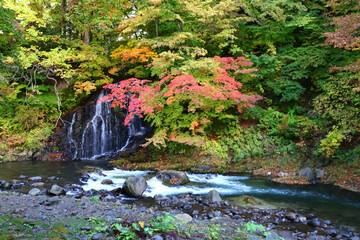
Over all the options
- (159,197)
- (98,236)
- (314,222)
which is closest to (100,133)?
(159,197)

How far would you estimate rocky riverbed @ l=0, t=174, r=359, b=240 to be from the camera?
3621mm

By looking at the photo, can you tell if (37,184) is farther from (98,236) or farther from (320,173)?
(320,173)

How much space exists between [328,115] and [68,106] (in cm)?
1496

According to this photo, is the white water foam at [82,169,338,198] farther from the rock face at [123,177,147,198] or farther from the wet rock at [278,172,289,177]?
the wet rock at [278,172,289,177]

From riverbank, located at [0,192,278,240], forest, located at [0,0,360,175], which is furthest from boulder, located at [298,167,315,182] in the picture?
riverbank, located at [0,192,278,240]

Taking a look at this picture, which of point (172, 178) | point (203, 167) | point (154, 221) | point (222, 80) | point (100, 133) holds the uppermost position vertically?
point (222, 80)

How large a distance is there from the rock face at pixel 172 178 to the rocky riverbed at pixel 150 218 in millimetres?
1378

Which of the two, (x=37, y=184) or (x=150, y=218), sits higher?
(x=150, y=218)

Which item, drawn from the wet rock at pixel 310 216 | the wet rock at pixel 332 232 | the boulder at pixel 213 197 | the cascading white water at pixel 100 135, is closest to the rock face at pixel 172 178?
the boulder at pixel 213 197

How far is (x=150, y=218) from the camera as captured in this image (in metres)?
4.64

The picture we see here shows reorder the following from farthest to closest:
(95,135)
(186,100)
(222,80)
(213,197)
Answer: (95,135) → (186,100) → (222,80) → (213,197)

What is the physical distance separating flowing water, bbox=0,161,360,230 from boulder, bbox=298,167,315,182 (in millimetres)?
444

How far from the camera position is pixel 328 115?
33.4ft

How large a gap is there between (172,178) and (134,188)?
83.1 inches
